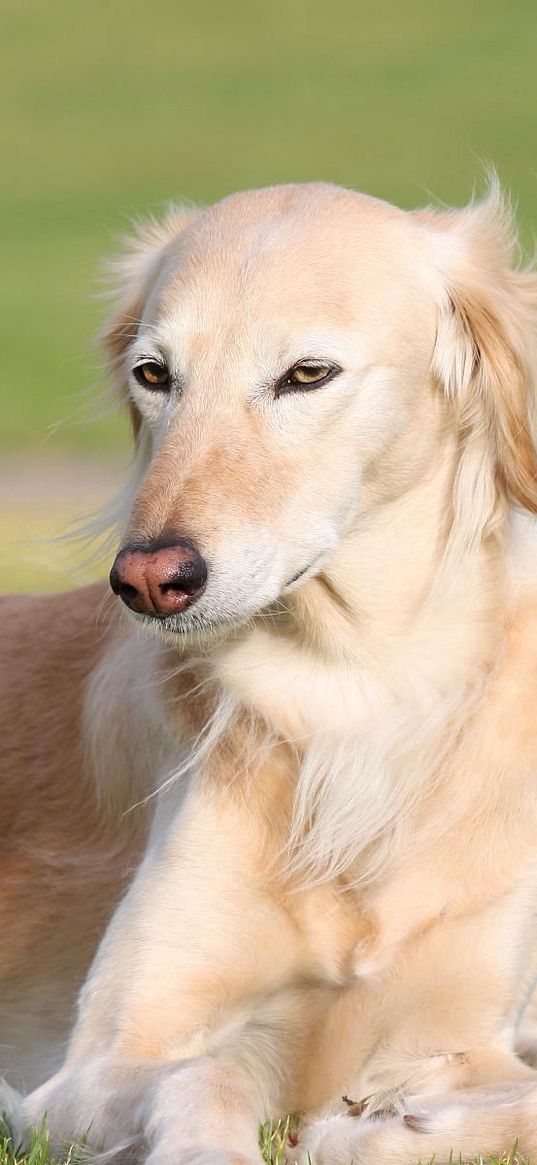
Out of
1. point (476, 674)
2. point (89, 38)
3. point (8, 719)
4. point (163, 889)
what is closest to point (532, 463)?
point (476, 674)

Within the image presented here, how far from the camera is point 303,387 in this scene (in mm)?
3158

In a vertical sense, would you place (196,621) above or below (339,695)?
above

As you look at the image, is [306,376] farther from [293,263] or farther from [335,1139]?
[335,1139]

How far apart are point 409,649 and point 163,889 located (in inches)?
25.8

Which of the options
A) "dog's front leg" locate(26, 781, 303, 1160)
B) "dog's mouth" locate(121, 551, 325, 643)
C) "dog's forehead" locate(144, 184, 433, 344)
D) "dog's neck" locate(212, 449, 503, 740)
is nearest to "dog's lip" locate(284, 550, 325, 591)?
"dog's mouth" locate(121, 551, 325, 643)

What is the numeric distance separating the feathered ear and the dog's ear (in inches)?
24.2

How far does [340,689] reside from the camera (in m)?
3.49

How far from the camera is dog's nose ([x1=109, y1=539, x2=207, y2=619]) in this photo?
9.41 ft

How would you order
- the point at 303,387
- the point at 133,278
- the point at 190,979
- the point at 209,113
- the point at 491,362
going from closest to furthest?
1. the point at 303,387
2. the point at 190,979
3. the point at 491,362
4. the point at 133,278
5. the point at 209,113

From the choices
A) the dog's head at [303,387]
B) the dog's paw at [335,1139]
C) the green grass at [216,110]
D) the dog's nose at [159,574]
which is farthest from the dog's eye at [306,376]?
the green grass at [216,110]

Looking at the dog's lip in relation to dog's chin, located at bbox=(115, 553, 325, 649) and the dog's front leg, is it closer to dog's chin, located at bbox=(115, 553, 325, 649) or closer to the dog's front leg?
dog's chin, located at bbox=(115, 553, 325, 649)

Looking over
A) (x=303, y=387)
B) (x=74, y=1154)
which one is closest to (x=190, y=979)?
(x=74, y=1154)

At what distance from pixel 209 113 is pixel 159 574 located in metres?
29.2

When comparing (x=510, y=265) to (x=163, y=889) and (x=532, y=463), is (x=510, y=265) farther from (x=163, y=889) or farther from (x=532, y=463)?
(x=163, y=889)
